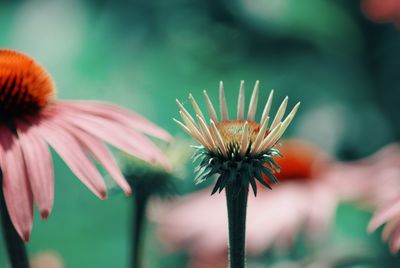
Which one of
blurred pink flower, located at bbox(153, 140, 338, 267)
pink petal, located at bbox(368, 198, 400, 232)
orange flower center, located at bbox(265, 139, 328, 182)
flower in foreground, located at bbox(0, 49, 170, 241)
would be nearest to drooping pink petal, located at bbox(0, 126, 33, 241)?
flower in foreground, located at bbox(0, 49, 170, 241)

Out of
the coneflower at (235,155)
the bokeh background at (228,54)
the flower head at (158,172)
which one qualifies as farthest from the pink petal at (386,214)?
the bokeh background at (228,54)

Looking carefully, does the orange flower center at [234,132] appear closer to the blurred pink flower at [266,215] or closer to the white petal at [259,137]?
the white petal at [259,137]

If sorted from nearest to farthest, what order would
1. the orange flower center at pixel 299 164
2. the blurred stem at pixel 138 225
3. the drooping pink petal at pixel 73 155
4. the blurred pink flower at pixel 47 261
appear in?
the drooping pink petal at pixel 73 155, the blurred stem at pixel 138 225, the blurred pink flower at pixel 47 261, the orange flower center at pixel 299 164

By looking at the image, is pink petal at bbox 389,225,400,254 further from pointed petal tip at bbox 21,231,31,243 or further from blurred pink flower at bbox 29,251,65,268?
blurred pink flower at bbox 29,251,65,268

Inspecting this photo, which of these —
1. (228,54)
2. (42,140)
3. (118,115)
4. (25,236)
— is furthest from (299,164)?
(228,54)

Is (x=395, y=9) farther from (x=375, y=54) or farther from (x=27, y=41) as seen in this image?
(x=27, y=41)

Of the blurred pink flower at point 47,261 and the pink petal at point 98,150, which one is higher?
the pink petal at point 98,150
